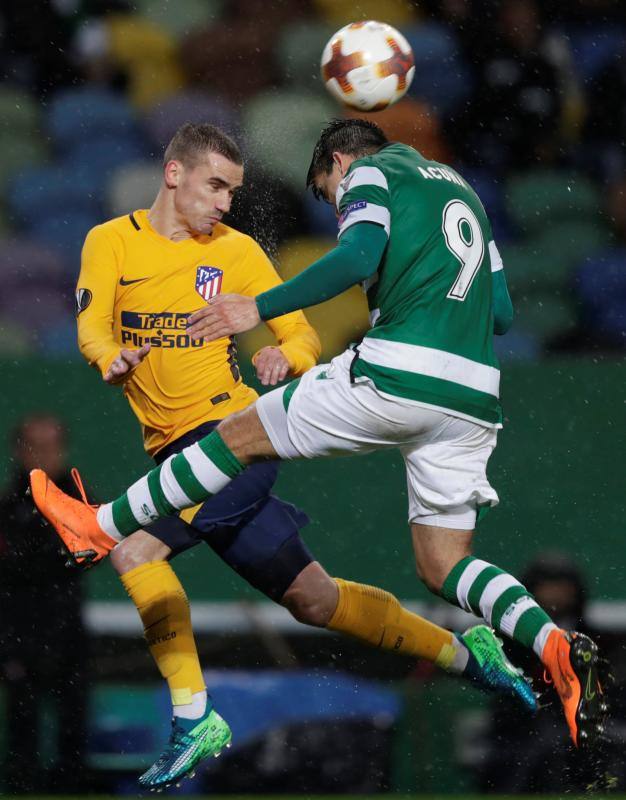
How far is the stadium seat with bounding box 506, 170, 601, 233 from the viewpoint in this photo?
818cm

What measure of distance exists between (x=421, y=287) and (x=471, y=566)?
0.92m

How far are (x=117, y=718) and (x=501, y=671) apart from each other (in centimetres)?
222

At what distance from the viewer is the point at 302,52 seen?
8953mm

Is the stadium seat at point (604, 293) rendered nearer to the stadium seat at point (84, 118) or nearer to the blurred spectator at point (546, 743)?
the blurred spectator at point (546, 743)

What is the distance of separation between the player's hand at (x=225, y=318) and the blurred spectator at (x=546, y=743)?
2670 millimetres

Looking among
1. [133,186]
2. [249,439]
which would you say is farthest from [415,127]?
[249,439]

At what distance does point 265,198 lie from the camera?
8336mm

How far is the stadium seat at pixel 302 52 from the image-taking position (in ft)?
28.8

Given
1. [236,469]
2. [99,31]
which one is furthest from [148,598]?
[99,31]

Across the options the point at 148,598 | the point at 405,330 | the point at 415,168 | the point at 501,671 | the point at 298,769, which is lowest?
the point at 298,769

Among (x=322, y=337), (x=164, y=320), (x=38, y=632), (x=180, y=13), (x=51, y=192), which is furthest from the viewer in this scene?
(x=180, y=13)

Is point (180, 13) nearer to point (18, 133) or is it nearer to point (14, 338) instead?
point (18, 133)

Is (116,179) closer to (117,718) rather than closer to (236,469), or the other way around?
(117,718)

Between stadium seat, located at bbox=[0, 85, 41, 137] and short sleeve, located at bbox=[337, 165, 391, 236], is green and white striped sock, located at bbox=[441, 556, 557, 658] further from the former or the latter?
stadium seat, located at bbox=[0, 85, 41, 137]
